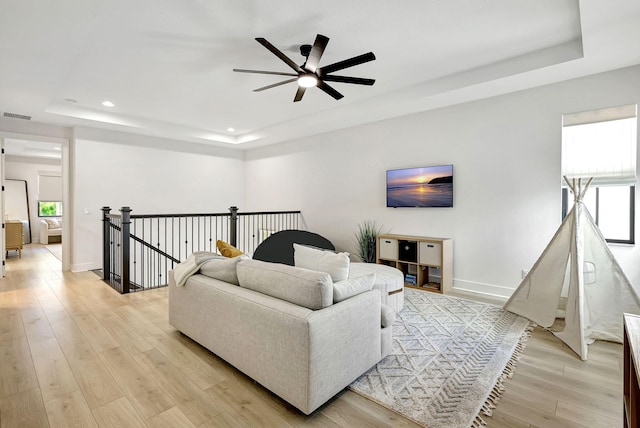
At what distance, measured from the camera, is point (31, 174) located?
969 cm

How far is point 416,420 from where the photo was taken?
6.05ft

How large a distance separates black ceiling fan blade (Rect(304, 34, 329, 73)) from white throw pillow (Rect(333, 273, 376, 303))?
6.30 ft

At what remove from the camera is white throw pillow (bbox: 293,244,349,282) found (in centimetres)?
244

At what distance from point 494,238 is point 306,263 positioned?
2.88m

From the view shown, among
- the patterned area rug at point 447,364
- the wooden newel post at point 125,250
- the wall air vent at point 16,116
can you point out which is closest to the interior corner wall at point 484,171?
the patterned area rug at point 447,364

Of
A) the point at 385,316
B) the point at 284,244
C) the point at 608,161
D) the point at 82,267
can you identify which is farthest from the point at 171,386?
the point at 82,267

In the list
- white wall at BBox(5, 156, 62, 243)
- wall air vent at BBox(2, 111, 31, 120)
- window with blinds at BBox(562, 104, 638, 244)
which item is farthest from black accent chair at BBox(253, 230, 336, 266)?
white wall at BBox(5, 156, 62, 243)

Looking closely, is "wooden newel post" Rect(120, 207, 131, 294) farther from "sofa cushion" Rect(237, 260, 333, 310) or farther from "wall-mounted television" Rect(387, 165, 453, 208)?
"wall-mounted television" Rect(387, 165, 453, 208)

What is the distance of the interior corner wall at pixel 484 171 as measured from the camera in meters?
3.70

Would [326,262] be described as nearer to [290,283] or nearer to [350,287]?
[350,287]

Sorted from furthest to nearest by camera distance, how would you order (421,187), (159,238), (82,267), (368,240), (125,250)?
1. (159,238)
2. (82,267)
3. (368,240)
4. (421,187)
5. (125,250)

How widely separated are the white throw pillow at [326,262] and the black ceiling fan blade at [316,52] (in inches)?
67.2

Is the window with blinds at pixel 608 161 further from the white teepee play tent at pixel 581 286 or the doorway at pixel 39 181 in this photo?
the doorway at pixel 39 181

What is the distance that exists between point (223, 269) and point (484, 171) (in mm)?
3635
